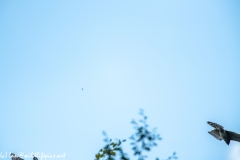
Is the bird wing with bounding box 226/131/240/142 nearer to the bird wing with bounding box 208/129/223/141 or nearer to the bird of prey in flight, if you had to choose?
the bird of prey in flight

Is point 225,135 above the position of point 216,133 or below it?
below

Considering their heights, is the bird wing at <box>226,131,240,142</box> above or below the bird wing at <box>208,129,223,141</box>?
below

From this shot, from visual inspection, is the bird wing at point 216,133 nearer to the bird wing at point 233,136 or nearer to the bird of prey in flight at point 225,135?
the bird of prey in flight at point 225,135

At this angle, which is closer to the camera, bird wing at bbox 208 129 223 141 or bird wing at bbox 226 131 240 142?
bird wing at bbox 226 131 240 142

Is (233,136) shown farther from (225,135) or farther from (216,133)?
(216,133)

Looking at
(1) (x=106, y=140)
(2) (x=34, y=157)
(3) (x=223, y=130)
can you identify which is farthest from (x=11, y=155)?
(3) (x=223, y=130)

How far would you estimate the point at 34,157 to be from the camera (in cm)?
1062

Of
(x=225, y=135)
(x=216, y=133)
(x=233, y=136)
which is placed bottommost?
(x=233, y=136)

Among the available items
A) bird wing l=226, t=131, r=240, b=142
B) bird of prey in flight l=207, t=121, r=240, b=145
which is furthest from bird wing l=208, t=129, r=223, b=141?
bird wing l=226, t=131, r=240, b=142

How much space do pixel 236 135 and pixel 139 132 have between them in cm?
785

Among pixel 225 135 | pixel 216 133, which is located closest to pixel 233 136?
pixel 225 135

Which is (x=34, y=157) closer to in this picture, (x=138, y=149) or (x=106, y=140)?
(x=106, y=140)

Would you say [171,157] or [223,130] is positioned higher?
[223,130]

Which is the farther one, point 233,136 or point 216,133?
point 216,133
